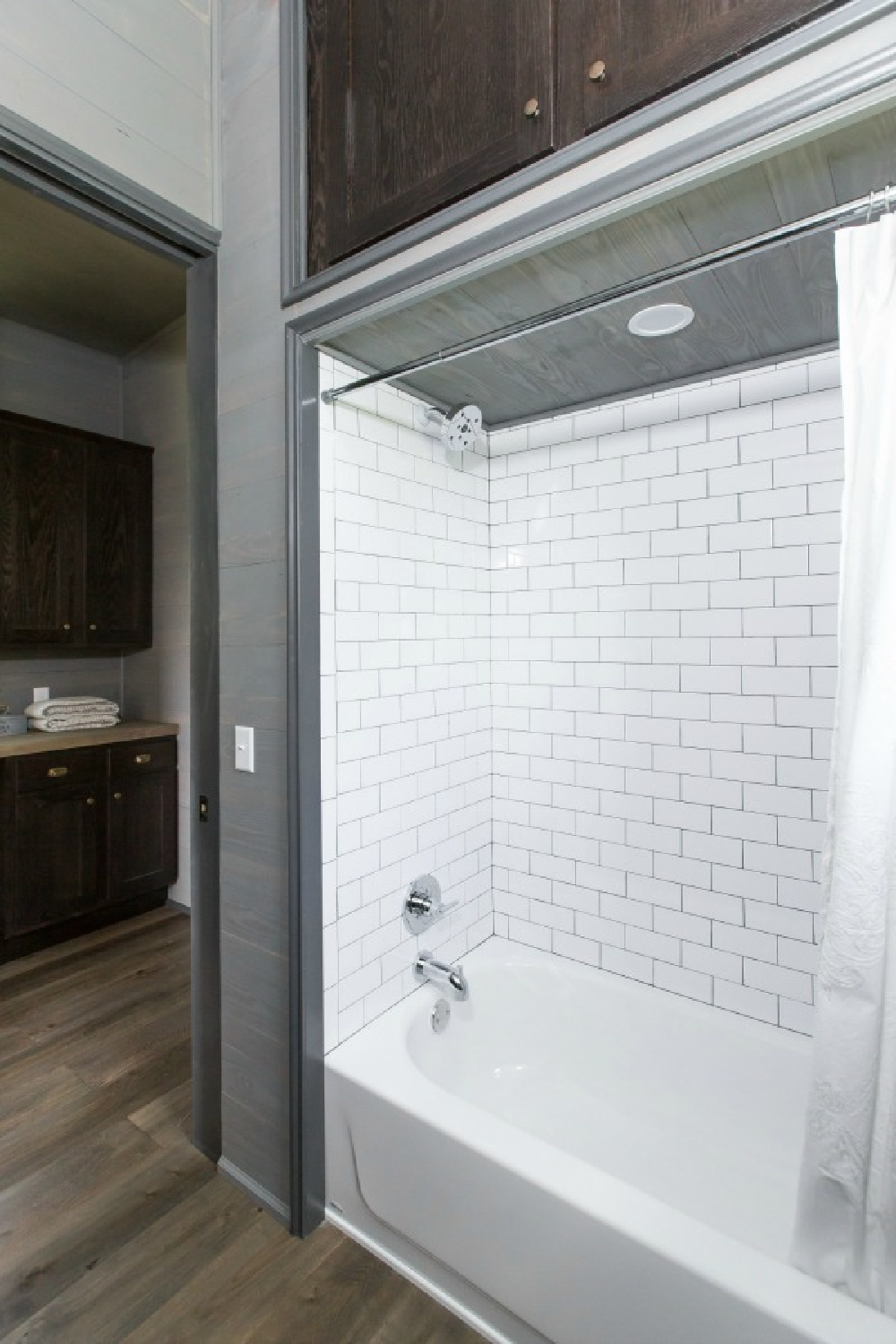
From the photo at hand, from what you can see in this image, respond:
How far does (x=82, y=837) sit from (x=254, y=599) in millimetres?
2156

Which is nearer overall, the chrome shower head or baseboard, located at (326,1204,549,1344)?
baseboard, located at (326,1204,549,1344)

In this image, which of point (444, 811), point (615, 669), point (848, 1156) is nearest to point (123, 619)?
point (444, 811)

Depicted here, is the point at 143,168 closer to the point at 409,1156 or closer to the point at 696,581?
the point at 696,581

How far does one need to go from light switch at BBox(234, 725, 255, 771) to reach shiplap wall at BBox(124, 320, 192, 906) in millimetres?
1902

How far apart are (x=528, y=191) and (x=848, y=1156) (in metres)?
1.67

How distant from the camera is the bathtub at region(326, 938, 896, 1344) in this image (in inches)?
42.8

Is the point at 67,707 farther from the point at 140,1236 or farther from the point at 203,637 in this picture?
the point at 140,1236

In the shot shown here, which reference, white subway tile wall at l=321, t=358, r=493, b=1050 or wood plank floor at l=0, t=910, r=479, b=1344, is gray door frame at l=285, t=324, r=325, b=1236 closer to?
white subway tile wall at l=321, t=358, r=493, b=1050

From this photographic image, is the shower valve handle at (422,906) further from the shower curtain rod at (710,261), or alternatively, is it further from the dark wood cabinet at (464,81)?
the dark wood cabinet at (464,81)

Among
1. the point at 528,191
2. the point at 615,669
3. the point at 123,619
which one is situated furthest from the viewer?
the point at 123,619

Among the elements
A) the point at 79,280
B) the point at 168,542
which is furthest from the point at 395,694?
the point at 79,280

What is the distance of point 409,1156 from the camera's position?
1421mm

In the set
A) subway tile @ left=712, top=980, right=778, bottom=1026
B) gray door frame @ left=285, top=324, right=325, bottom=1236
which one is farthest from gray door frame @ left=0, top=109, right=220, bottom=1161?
A: subway tile @ left=712, top=980, right=778, bottom=1026

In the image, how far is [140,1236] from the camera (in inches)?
61.1
